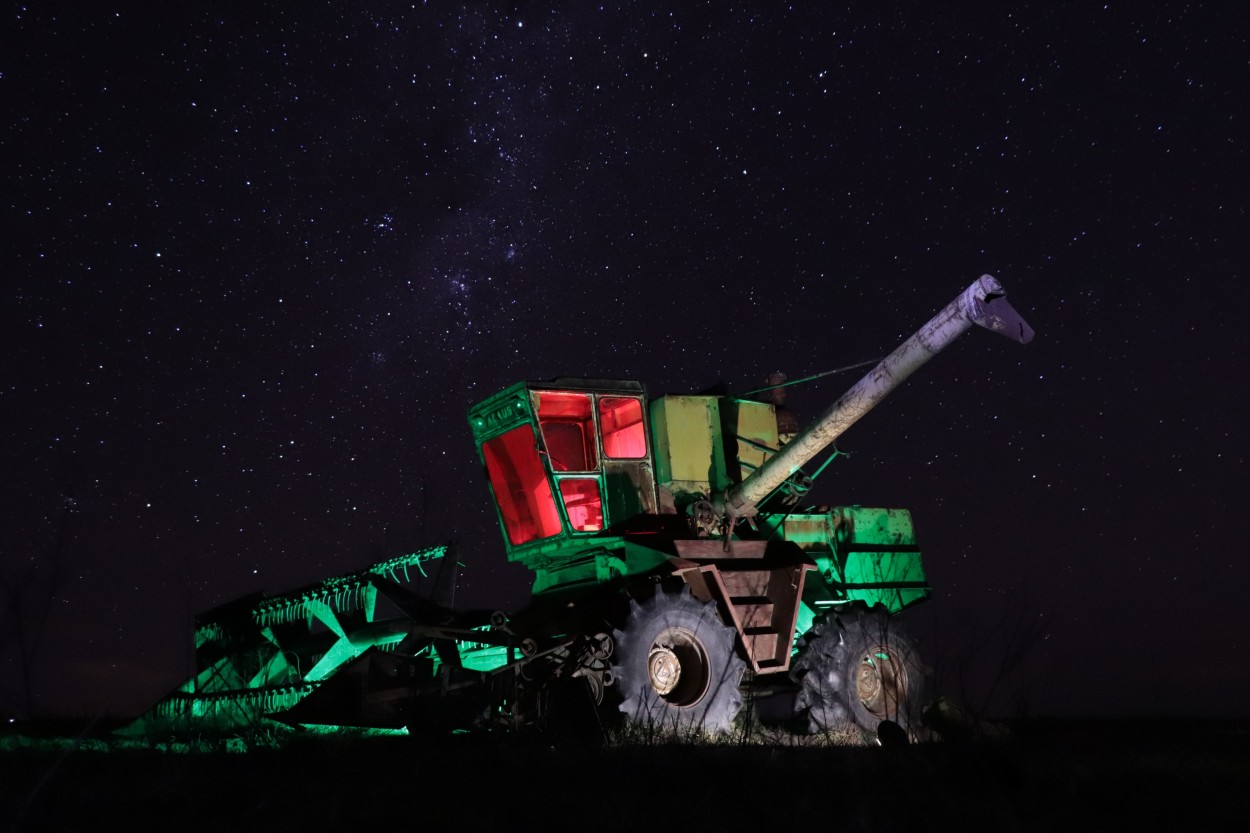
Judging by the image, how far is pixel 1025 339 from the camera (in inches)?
520

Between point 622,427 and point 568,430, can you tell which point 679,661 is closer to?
point 622,427

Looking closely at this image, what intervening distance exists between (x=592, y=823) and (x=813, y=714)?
9075mm

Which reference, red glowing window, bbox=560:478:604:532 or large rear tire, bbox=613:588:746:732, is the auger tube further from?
large rear tire, bbox=613:588:746:732


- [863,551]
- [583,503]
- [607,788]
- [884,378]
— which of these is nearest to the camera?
[607,788]

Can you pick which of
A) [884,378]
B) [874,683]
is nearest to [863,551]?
[874,683]

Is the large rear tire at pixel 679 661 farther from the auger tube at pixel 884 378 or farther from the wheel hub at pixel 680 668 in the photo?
the auger tube at pixel 884 378

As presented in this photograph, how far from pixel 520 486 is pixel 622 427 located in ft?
5.53

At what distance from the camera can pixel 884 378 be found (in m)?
13.9

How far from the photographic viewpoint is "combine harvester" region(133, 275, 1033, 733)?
39.6 feet

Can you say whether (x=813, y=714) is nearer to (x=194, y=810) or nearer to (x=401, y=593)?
(x=401, y=593)

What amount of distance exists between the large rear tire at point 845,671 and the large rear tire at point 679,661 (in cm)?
146

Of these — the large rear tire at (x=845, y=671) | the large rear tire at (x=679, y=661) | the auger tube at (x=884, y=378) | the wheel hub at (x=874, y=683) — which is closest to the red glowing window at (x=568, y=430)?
the auger tube at (x=884, y=378)

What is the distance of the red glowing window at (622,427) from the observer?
14.8 meters

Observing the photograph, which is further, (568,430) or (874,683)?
(874,683)
